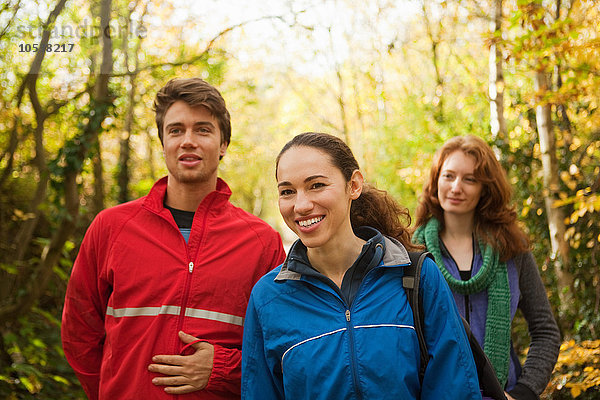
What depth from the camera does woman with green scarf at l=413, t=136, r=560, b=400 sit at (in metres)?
2.93

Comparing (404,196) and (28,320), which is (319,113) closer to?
(404,196)

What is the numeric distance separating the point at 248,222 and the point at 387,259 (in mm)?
943

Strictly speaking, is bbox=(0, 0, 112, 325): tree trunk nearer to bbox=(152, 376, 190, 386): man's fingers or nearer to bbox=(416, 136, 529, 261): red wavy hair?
bbox=(152, 376, 190, 386): man's fingers

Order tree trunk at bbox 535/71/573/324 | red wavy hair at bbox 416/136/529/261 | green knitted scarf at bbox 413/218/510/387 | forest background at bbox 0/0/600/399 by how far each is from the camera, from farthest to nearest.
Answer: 1. tree trunk at bbox 535/71/573/324
2. forest background at bbox 0/0/600/399
3. red wavy hair at bbox 416/136/529/261
4. green knitted scarf at bbox 413/218/510/387

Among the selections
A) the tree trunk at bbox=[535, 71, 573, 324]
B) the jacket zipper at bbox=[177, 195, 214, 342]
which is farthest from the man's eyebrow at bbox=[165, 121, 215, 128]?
the tree trunk at bbox=[535, 71, 573, 324]

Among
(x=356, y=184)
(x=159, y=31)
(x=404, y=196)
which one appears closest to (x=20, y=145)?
(x=159, y=31)

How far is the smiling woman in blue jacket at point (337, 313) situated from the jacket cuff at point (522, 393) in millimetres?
999

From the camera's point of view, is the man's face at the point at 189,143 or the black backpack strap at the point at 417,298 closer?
the black backpack strap at the point at 417,298

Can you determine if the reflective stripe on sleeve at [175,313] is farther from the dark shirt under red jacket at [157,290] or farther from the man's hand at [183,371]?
the man's hand at [183,371]

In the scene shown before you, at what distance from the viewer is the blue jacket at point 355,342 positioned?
199 centimetres

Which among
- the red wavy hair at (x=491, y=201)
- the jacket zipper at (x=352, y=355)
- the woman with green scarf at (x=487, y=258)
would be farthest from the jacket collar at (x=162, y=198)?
the red wavy hair at (x=491, y=201)

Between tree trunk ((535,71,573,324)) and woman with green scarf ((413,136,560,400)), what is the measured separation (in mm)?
2156

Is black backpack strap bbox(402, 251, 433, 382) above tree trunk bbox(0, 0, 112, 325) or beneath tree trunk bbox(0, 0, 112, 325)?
beneath

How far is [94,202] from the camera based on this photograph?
7617 mm
